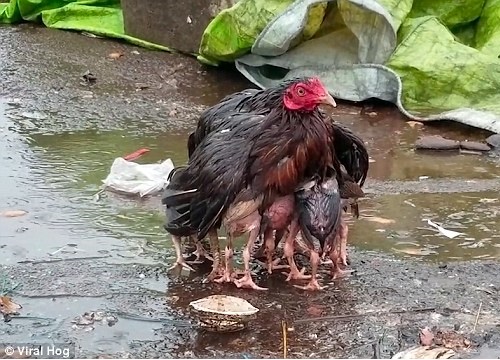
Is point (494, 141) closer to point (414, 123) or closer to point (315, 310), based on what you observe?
point (414, 123)

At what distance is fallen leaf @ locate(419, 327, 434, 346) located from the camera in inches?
147

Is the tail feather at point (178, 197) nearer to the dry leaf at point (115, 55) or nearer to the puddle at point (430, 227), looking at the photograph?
the puddle at point (430, 227)

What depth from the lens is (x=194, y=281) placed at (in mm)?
4379

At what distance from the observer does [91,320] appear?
12.8ft

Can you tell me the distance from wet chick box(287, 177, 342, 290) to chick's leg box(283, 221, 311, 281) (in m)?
0.10

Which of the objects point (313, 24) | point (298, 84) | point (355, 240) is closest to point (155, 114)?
point (313, 24)

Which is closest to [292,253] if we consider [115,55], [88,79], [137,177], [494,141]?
[137,177]

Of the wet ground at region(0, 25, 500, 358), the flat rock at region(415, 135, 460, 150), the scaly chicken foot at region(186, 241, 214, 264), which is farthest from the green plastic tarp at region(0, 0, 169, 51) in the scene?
the scaly chicken foot at region(186, 241, 214, 264)

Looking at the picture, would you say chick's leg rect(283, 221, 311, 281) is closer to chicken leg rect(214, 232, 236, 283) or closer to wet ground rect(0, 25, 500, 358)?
wet ground rect(0, 25, 500, 358)

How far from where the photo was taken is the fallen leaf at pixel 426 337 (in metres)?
3.74

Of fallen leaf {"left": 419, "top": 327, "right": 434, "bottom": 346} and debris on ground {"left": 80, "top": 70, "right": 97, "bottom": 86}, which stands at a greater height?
debris on ground {"left": 80, "top": 70, "right": 97, "bottom": 86}

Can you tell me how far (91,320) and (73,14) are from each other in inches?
243

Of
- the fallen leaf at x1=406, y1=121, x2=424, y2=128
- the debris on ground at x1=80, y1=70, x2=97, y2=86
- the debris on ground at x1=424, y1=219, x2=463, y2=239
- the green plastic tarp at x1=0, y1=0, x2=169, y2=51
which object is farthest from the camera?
the green plastic tarp at x1=0, y1=0, x2=169, y2=51

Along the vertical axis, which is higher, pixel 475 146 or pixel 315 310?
pixel 475 146
